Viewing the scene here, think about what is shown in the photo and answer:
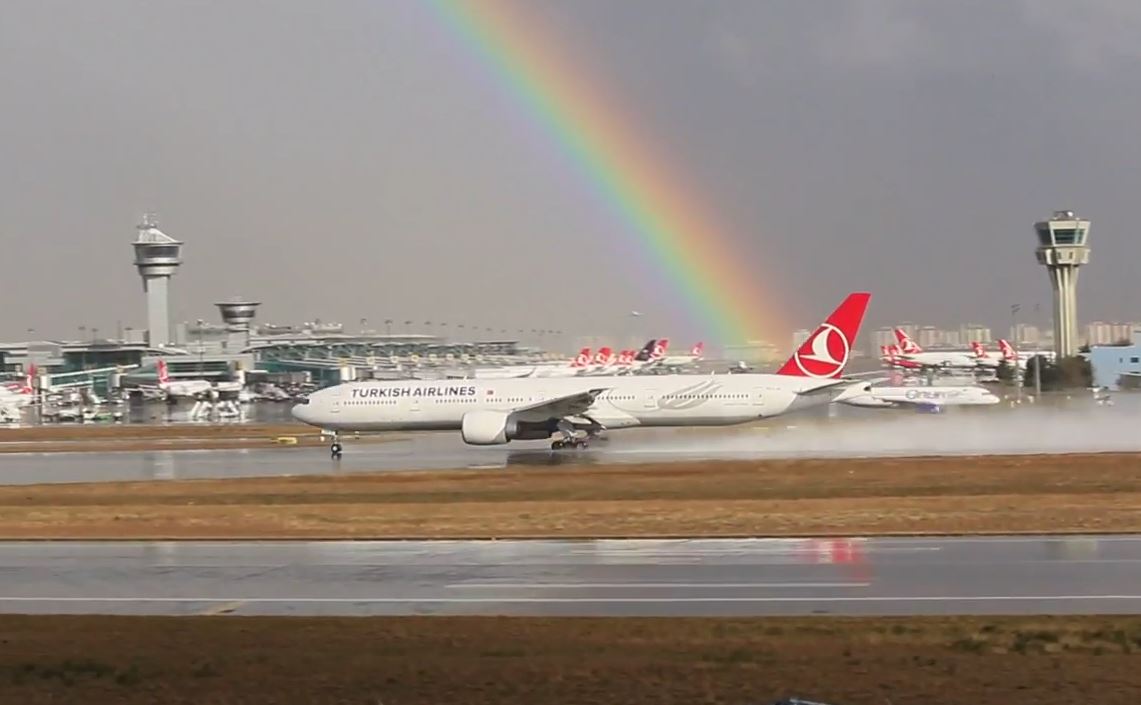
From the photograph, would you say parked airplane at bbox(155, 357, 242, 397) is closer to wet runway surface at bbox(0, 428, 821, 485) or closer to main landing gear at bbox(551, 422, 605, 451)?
wet runway surface at bbox(0, 428, 821, 485)

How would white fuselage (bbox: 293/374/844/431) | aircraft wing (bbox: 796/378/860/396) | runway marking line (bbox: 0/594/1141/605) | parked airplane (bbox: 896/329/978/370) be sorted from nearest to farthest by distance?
runway marking line (bbox: 0/594/1141/605)
white fuselage (bbox: 293/374/844/431)
aircraft wing (bbox: 796/378/860/396)
parked airplane (bbox: 896/329/978/370)

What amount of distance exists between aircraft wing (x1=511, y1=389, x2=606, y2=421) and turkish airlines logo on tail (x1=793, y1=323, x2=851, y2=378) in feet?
36.9

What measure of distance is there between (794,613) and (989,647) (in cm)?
311

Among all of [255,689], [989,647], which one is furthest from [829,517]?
[255,689]

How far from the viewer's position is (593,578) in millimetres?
20312

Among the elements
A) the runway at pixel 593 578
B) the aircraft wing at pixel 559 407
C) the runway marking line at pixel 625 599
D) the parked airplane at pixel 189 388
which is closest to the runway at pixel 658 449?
the aircraft wing at pixel 559 407

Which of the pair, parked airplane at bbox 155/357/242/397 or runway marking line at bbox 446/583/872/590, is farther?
parked airplane at bbox 155/357/242/397

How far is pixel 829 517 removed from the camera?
27547mm

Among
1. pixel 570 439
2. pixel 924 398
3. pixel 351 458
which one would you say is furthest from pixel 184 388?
pixel 570 439

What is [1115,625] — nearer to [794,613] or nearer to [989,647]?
[989,647]

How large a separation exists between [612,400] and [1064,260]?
12448 centimetres

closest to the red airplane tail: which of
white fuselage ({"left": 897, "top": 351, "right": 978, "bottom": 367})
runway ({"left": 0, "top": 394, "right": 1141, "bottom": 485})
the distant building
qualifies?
white fuselage ({"left": 897, "top": 351, "right": 978, "bottom": 367})

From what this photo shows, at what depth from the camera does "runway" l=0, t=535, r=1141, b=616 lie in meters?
17.7

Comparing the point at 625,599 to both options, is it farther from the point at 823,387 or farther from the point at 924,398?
the point at 924,398
